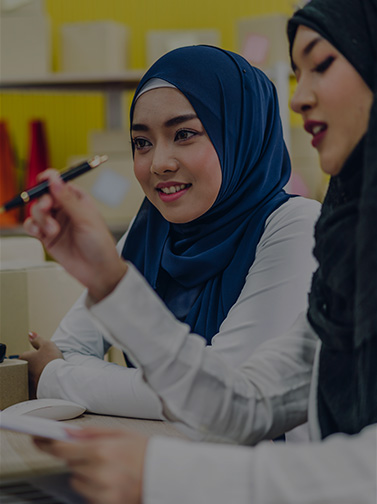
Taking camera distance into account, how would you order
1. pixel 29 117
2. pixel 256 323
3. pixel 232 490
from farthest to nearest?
pixel 29 117 < pixel 256 323 < pixel 232 490

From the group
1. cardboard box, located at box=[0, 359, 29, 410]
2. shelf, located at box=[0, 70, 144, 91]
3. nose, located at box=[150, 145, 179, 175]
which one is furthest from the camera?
shelf, located at box=[0, 70, 144, 91]

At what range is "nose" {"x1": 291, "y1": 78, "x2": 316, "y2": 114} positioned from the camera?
2.75 feet

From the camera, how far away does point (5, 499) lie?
76 centimetres

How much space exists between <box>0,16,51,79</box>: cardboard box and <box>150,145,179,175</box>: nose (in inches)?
84.4

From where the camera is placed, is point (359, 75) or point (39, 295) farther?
point (39, 295)

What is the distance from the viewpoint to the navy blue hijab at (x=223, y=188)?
4.58 ft

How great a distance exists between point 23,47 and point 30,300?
214cm

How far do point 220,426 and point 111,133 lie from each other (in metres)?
2.59

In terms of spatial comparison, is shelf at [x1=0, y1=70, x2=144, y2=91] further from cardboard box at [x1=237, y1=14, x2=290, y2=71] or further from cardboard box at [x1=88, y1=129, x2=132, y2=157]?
cardboard box at [x1=237, y1=14, x2=290, y2=71]

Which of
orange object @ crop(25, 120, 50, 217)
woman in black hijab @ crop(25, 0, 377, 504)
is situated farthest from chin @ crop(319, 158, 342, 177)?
orange object @ crop(25, 120, 50, 217)

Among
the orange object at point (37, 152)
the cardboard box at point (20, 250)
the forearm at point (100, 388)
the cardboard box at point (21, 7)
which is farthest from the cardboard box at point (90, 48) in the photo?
the forearm at point (100, 388)

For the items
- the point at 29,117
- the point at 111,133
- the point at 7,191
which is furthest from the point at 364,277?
the point at 29,117

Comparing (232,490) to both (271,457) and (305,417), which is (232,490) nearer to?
(271,457)

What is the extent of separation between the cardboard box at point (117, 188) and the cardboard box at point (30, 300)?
62.8 inches
